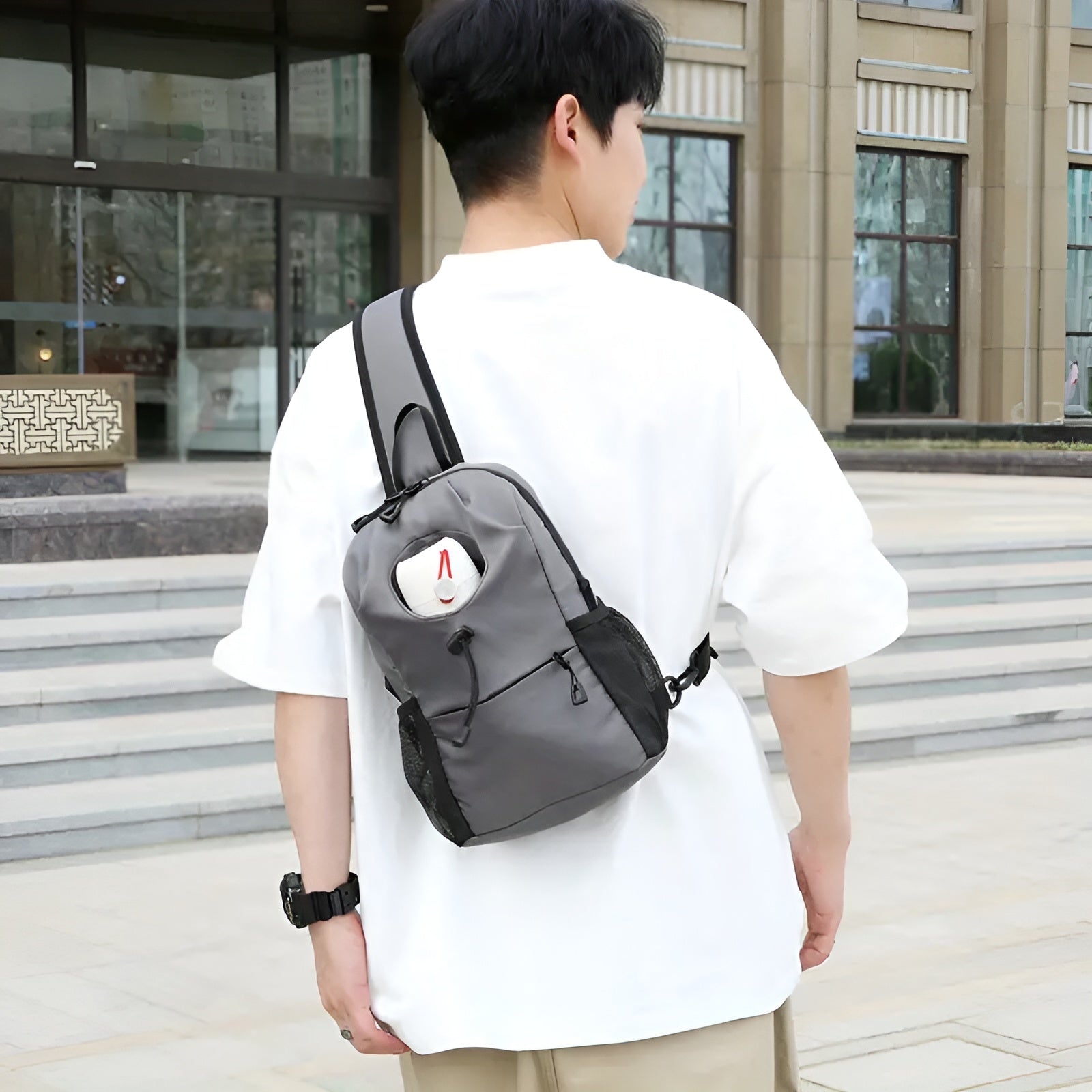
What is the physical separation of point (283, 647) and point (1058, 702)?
7752 millimetres

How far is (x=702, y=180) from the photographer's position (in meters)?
24.2

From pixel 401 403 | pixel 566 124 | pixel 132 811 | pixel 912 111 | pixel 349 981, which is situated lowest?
pixel 132 811

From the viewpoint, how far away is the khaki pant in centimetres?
176

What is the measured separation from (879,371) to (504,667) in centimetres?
2506

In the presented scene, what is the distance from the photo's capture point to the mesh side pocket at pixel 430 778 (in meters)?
1.73

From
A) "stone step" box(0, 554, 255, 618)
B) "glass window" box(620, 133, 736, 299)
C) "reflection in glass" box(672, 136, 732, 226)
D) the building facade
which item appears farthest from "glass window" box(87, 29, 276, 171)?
"stone step" box(0, 554, 255, 618)

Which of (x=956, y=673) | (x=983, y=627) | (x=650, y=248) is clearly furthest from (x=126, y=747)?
(x=650, y=248)

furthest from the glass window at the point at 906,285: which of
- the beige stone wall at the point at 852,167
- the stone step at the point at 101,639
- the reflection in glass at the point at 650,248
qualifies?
the stone step at the point at 101,639

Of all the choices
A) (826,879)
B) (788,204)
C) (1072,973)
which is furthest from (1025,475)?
(826,879)

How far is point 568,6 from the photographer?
1830 millimetres

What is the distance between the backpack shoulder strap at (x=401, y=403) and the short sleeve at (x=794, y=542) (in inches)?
11.7

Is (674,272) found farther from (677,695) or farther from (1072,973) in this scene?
(677,695)

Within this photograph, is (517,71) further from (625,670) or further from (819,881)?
(819,881)

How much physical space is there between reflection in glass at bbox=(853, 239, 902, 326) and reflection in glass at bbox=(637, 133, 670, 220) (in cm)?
335
